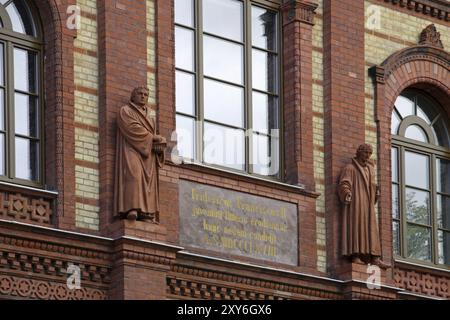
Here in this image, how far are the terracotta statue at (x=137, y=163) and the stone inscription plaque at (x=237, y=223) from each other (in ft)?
2.71

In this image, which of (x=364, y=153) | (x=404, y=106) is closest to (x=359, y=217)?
(x=364, y=153)

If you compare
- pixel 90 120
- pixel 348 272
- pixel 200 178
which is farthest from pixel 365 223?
pixel 90 120

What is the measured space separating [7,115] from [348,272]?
549 centimetres

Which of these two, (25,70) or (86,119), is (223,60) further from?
(25,70)

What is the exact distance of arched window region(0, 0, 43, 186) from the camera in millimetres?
26562

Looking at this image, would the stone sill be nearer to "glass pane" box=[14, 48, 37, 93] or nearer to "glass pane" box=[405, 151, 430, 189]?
"glass pane" box=[14, 48, 37, 93]

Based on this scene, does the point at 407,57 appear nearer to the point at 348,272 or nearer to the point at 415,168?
the point at 415,168

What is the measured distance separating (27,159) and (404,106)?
7070 mm

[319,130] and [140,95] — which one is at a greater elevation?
[319,130]

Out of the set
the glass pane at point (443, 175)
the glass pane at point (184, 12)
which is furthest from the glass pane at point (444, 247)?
the glass pane at point (184, 12)

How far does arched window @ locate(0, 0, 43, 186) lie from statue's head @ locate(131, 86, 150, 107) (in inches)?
47.3

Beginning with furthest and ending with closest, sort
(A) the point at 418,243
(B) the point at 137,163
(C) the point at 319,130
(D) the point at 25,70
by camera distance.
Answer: (A) the point at 418,243 < (C) the point at 319,130 < (D) the point at 25,70 < (B) the point at 137,163

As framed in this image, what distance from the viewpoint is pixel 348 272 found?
2911 centimetres

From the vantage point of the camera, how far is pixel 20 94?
88.3ft
